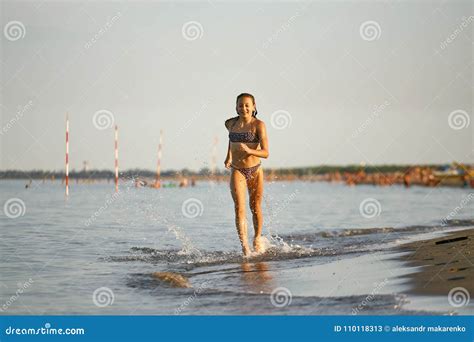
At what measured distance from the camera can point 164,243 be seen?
47.7 ft

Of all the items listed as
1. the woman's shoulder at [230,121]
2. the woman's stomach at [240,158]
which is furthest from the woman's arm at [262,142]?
the woman's shoulder at [230,121]

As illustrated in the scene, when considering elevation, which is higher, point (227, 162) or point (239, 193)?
point (227, 162)

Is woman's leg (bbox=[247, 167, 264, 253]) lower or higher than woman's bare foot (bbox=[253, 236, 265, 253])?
higher

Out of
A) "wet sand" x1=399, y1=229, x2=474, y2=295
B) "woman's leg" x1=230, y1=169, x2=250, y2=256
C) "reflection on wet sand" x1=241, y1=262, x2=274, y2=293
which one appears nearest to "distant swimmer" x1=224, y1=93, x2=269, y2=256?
"woman's leg" x1=230, y1=169, x2=250, y2=256

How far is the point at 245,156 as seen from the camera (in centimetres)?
1086

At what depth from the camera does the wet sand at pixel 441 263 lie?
816 centimetres

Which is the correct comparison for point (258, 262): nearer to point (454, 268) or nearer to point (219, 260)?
point (219, 260)

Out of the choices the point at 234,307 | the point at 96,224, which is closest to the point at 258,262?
the point at 234,307

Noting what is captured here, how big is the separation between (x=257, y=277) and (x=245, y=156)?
2.19 meters

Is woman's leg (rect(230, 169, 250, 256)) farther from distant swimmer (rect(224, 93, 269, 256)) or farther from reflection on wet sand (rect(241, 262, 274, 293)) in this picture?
reflection on wet sand (rect(241, 262, 274, 293))

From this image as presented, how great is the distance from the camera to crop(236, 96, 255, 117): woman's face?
10.5 metres

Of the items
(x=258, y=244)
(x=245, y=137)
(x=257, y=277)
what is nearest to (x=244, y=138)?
(x=245, y=137)

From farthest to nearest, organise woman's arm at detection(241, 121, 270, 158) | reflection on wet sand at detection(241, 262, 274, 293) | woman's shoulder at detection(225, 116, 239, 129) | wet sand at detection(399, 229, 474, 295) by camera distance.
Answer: woman's shoulder at detection(225, 116, 239, 129), woman's arm at detection(241, 121, 270, 158), reflection on wet sand at detection(241, 262, 274, 293), wet sand at detection(399, 229, 474, 295)

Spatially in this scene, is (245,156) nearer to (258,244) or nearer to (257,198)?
(257,198)
